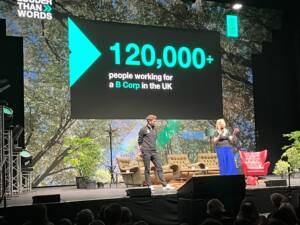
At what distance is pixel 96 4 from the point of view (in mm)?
12062

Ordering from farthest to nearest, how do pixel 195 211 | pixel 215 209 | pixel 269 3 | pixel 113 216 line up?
pixel 269 3 < pixel 195 211 < pixel 215 209 < pixel 113 216

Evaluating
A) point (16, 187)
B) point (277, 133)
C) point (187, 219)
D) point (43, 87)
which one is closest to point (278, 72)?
point (277, 133)

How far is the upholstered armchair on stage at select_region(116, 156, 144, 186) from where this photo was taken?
1043cm

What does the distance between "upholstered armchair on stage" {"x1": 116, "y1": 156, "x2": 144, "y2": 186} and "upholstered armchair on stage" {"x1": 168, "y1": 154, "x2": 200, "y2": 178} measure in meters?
0.96

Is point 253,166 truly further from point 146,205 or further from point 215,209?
point 215,209

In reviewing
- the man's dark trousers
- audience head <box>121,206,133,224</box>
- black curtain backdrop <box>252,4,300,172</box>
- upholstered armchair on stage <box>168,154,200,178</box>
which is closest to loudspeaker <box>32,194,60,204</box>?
the man's dark trousers

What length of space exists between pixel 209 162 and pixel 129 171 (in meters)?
2.44

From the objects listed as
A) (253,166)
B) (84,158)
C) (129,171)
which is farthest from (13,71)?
(253,166)

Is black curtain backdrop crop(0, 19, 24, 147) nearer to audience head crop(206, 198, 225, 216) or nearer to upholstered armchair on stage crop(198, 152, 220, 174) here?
upholstered armchair on stage crop(198, 152, 220, 174)

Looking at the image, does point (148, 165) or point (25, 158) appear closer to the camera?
point (148, 165)

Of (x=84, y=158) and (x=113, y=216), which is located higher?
(x=84, y=158)

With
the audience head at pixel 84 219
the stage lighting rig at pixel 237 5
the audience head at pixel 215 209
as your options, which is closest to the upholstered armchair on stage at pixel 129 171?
the stage lighting rig at pixel 237 5

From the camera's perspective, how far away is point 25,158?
10492 millimetres

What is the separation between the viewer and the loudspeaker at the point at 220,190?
5.80 meters
